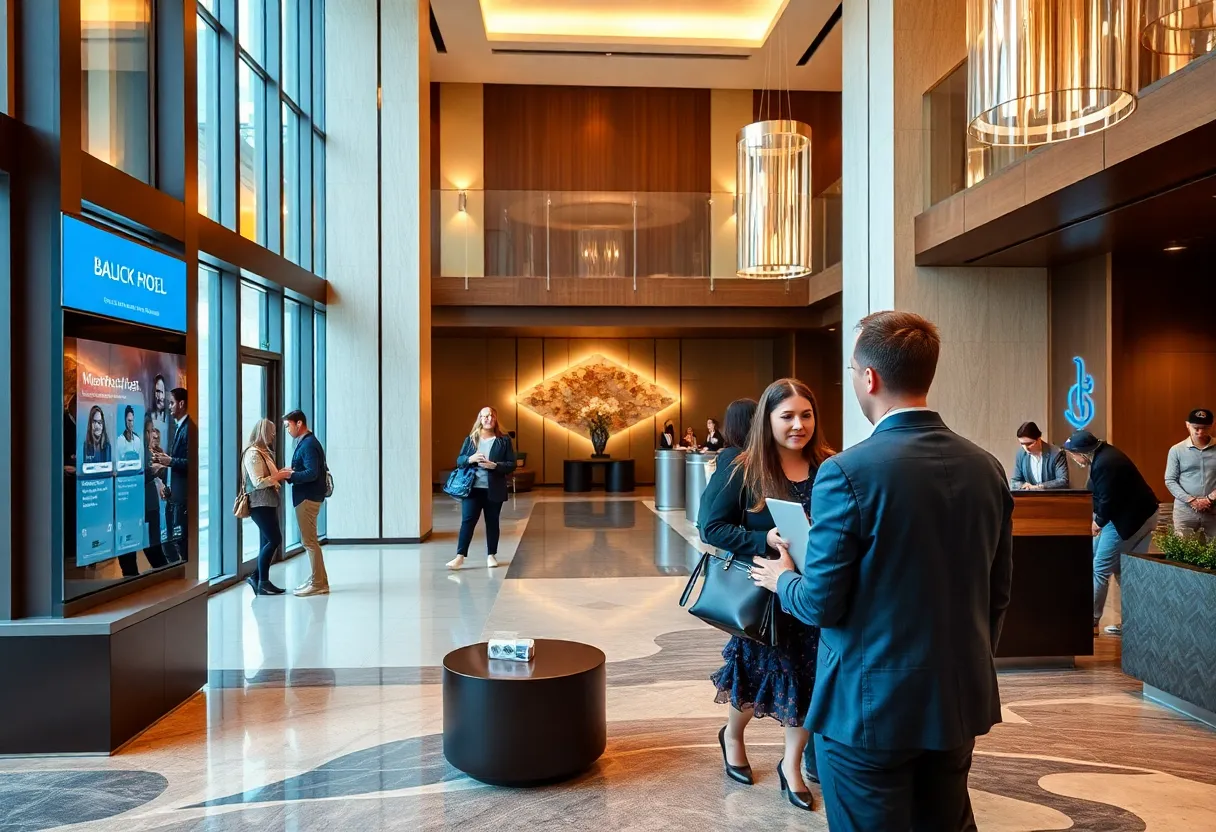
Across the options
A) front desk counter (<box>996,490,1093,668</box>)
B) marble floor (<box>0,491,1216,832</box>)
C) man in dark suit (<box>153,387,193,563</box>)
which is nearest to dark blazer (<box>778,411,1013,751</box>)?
marble floor (<box>0,491,1216,832</box>)

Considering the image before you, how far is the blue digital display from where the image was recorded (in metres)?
4.35

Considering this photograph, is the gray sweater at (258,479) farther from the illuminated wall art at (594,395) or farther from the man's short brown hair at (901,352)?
the illuminated wall art at (594,395)

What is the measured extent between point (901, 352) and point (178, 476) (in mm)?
4670

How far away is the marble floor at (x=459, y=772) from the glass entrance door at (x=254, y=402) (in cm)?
231

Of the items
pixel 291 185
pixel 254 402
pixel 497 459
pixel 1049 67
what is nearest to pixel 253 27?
pixel 291 185

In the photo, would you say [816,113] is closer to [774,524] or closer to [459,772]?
[774,524]

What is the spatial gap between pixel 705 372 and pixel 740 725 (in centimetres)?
1776

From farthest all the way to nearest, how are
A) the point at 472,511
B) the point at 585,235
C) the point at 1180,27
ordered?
the point at 585,235
the point at 472,511
the point at 1180,27

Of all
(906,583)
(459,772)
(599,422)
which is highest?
(599,422)

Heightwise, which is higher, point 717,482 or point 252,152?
point 252,152

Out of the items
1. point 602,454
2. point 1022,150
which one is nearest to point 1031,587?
point 1022,150

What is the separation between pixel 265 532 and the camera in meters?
7.99

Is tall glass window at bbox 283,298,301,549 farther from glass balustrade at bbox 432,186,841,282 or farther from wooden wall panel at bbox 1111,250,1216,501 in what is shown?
wooden wall panel at bbox 1111,250,1216,501

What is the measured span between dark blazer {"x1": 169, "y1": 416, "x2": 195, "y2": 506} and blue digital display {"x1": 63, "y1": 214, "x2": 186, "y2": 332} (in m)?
0.60
